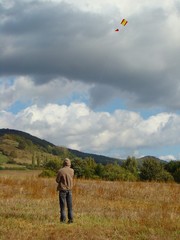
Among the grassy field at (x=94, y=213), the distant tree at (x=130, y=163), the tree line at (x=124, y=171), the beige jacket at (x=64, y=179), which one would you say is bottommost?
the grassy field at (x=94, y=213)

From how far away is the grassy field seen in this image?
13.7 m

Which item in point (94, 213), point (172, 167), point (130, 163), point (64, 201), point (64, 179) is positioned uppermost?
point (130, 163)

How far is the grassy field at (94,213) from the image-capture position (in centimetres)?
1373

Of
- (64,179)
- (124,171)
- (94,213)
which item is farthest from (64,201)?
(124,171)

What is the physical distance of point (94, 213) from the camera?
57.5ft

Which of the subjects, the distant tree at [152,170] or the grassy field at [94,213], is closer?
the grassy field at [94,213]

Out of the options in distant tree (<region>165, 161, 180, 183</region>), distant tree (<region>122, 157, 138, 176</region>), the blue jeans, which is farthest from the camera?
distant tree (<region>122, 157, 138, 176</region>)

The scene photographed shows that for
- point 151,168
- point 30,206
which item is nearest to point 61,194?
point 30,206

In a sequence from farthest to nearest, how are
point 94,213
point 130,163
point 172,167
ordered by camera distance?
point 130,163 < point 172,167 < point 94,213

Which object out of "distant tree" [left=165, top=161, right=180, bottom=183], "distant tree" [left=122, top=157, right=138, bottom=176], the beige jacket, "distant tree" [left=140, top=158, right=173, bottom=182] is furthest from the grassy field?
"distant tree" [left=122, top=157, right=138, bottom=176]

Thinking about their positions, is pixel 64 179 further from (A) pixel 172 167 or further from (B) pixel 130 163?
(B) pixel 130 163

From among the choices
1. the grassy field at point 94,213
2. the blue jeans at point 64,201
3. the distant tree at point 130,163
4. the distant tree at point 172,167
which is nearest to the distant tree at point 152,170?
the distant tree at point 172,167

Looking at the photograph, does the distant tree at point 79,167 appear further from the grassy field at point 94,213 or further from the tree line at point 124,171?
the grassy field at point 94,213

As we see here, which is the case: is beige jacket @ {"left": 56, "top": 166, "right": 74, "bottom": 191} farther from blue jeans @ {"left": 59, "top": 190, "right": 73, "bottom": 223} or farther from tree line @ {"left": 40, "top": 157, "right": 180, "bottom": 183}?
tree line @ {"left": 40, "top": 157, "right": 180, "bottom": 183}
